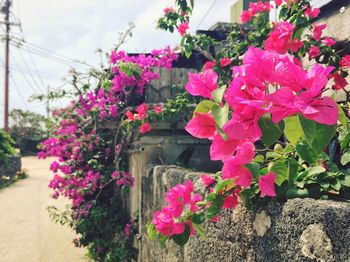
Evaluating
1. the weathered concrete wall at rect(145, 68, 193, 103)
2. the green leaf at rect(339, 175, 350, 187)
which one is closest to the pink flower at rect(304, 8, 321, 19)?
the green leaf at rect(339, 175, 350, 187)

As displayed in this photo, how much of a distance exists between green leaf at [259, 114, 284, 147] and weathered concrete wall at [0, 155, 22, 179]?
16.9m

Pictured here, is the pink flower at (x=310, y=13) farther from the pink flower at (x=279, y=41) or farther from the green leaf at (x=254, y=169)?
the green leaf at (x=254, y=169)

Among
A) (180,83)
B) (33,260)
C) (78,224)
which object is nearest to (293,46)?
(180,83)

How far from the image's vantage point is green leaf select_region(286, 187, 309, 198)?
4.78 feet

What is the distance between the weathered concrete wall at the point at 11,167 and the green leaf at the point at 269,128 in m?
16.9

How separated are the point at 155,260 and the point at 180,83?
238cm

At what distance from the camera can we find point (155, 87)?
16.4 feet

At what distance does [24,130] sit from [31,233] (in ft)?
85.3

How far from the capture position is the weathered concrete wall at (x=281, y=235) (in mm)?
1181

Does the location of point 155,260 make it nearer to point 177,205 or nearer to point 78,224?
point 177,205

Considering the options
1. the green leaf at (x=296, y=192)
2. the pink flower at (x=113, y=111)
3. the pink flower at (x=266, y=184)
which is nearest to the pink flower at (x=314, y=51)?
the green leaf at (x=296, y=192)

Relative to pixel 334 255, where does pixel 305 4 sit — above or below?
above

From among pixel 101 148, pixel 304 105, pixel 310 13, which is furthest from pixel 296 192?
pixel 101 148

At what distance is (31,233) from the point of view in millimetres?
7574
